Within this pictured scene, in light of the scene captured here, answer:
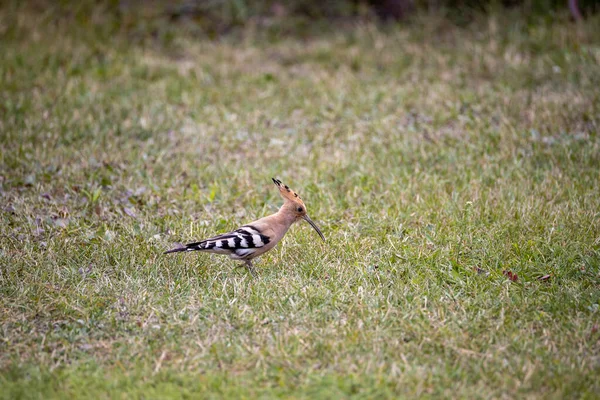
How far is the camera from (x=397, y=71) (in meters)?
10.1

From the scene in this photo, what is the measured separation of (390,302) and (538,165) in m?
3.09

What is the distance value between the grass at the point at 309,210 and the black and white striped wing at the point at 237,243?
211mm

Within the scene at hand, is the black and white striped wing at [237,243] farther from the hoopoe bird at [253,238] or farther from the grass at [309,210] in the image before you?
the grass at [309,210]

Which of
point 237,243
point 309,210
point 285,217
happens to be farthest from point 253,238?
point 309,210

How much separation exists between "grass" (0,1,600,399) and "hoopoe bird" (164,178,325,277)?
21 centimetres

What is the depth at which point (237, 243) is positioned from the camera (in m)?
4.63

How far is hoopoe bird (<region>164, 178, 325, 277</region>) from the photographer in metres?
4.61

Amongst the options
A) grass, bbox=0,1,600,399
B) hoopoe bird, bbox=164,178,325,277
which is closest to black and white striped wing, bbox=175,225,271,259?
hoopoe bird, bbox=164,178,325,277

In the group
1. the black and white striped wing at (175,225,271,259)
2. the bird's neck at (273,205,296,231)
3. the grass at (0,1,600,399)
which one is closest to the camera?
the grass at (0,1,600,399)

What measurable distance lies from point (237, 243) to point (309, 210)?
1498mm

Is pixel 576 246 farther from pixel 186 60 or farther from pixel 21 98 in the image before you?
pixel 186 60

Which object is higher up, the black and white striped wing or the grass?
the black and white striped wing

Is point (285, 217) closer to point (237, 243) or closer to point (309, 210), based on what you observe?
point (237, 243)

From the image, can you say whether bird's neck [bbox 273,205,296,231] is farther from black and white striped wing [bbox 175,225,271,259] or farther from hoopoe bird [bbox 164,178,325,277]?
black and white striped wing [bbox 175,225,271,259]
